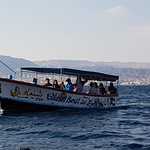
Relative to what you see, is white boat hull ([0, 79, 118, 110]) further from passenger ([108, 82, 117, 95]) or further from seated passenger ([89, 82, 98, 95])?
passenger ([108, 82, 117, 95])

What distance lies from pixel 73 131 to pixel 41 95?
7.41m

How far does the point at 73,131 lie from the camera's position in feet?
84.4

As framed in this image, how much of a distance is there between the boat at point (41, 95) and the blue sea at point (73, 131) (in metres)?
0.57

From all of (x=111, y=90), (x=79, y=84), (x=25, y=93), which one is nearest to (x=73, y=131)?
(x=25, y=93)

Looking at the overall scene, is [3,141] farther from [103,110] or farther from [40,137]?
[103,110]

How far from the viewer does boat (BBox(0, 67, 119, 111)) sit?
3189 centimetres

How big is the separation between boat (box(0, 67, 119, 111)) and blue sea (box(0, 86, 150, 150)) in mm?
569

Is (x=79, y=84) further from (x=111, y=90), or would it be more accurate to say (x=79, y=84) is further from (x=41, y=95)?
(x=41, y=95)

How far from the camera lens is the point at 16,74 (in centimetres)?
3647

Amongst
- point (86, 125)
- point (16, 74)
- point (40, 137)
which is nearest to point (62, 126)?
point (86, 125)

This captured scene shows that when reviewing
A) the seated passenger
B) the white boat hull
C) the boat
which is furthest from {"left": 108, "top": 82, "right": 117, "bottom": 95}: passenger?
the white boat hull

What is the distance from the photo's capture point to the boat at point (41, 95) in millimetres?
31891

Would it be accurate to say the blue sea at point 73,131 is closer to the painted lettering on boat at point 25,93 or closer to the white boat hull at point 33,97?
the white boat hull at point 33,97

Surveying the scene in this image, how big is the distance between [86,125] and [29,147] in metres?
8.67
